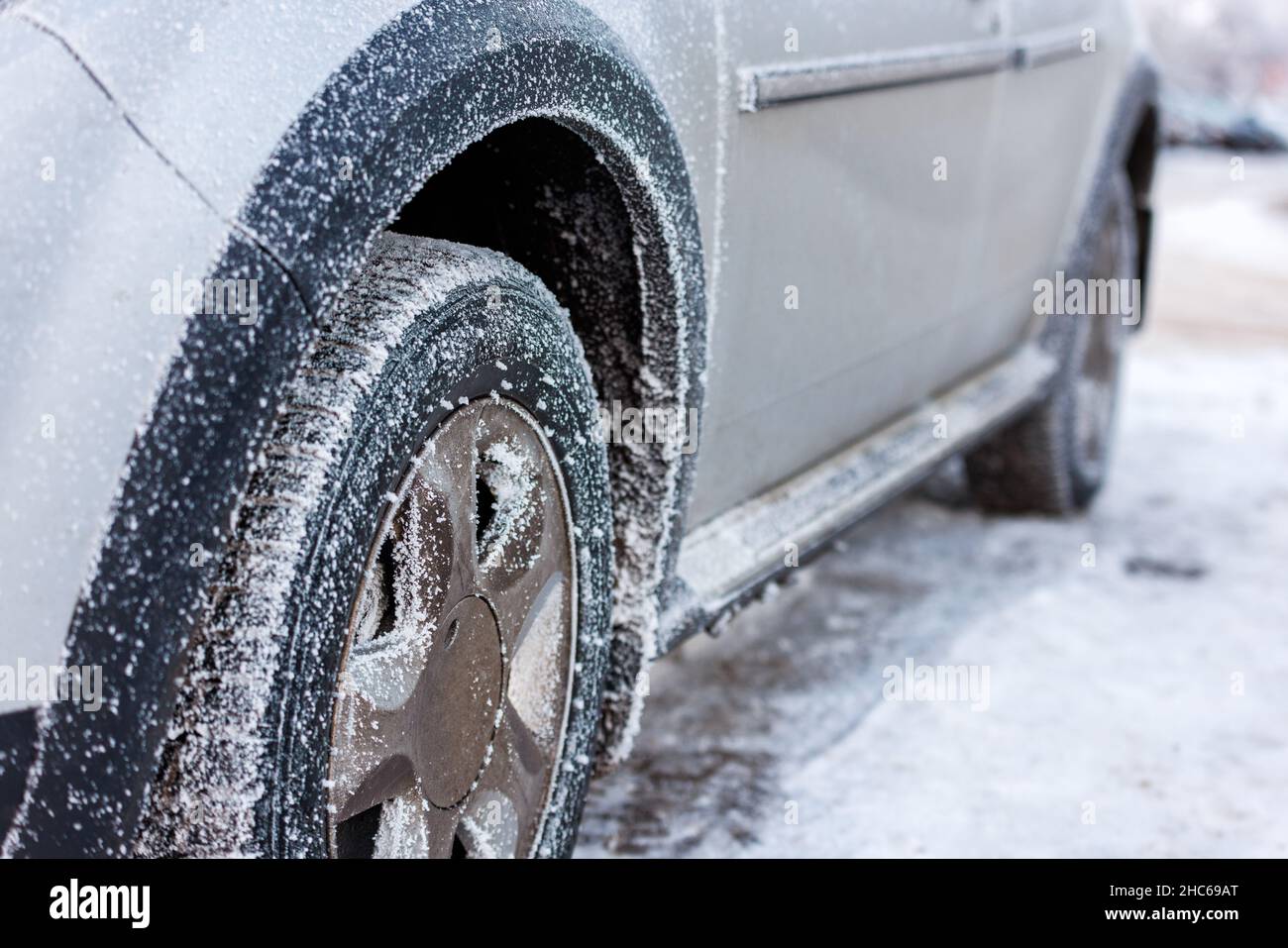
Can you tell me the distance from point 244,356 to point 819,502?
4.73ft

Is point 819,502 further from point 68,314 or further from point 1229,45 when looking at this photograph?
point 1229,45

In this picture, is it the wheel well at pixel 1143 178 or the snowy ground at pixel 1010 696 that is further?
the wheel well at pixel 1143 178

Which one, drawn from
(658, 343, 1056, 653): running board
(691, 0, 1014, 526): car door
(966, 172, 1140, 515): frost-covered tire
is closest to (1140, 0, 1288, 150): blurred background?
(966, 172, 1140, 515): frost-covered tire

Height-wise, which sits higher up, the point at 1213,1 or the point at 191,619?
the point at 1213,1

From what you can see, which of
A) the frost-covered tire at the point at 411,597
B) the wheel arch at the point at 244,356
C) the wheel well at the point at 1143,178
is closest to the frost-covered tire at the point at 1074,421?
the wheel well at the point at 1143,178

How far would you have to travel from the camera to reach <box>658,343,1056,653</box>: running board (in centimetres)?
212

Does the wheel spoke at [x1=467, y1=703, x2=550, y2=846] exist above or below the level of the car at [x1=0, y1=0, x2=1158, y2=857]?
below

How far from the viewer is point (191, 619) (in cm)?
118

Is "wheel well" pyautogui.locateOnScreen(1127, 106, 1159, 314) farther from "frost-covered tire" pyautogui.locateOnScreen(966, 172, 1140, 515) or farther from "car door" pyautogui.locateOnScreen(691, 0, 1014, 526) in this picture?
"car door" pyautogui.locateOnScreen(691, 0, 1014, 526)

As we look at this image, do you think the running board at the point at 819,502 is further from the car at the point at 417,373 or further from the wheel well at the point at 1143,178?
the wheel well at the point at 1143,178

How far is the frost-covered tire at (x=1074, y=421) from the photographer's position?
→ 390cm
